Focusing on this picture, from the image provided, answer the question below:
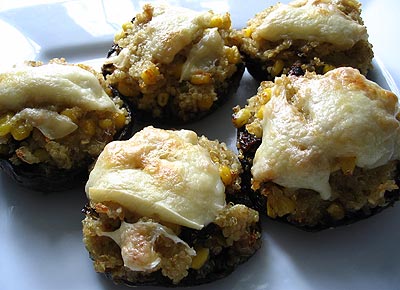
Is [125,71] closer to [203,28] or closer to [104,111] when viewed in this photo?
[104,111]

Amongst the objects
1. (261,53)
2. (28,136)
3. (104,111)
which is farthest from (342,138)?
(28,136)

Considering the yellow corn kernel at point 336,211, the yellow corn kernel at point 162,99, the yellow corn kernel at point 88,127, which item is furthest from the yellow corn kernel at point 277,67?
the yellow corn kernel at point 88,127

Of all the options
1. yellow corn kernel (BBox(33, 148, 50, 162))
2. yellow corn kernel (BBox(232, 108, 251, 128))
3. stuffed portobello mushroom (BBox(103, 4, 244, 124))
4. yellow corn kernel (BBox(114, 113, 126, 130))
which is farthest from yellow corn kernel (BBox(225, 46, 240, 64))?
yellow corn kernel (BBox(33, 148, 50, 162))

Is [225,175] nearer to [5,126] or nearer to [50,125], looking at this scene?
[50,125]

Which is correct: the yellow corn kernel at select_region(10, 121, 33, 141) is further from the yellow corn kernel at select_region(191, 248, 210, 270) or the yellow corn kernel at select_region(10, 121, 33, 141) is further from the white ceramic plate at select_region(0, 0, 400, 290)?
the yellow corn kernel at select_region(191, 248, 210, 270)

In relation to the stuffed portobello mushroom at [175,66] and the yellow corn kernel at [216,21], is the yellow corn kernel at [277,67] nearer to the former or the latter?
the stuffed portobello mushroom at [175,66]

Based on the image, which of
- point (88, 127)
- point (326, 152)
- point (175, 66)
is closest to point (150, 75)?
point (175, 66)
